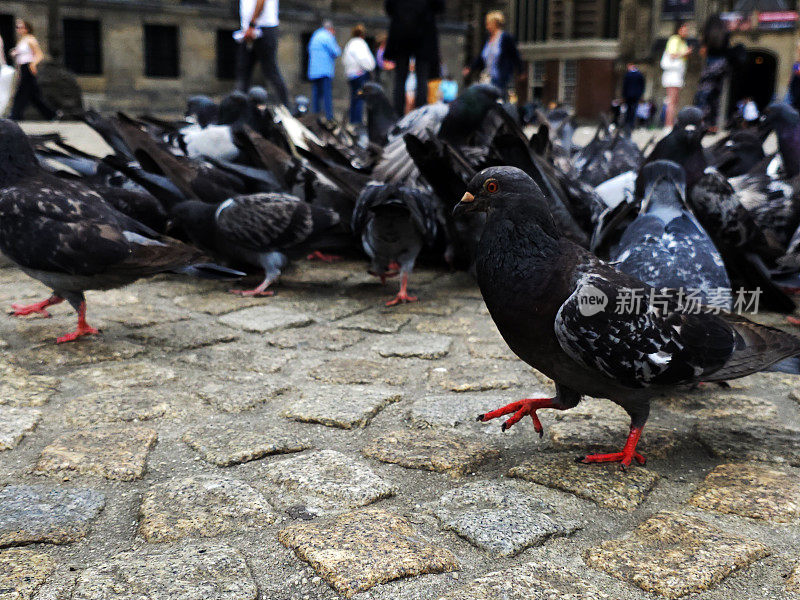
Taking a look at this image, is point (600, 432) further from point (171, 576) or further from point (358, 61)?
point (358, 61)

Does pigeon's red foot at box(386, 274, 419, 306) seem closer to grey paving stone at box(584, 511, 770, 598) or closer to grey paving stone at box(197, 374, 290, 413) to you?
grey paving stone at box(197, 374, 290, 413)

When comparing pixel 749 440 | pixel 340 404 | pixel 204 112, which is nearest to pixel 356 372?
pixel 340 404

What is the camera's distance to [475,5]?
43594mm

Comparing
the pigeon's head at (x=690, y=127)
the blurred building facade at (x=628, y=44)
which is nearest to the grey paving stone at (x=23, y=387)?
the pigeon's head at (x=690, y=127)

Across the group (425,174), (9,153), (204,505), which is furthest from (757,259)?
(9,153)

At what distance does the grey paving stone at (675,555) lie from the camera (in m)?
2.22

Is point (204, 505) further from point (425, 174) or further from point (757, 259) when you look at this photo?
point (757, 259)

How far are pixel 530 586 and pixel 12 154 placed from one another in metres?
3.80

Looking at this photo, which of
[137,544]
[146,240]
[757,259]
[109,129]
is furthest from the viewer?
[109,129]

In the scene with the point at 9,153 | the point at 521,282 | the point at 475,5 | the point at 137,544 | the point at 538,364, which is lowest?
→ the point at 137,544

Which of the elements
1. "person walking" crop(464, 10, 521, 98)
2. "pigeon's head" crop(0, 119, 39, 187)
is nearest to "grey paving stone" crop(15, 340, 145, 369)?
"pigeon's head" crop(0, 119, 39, 187)

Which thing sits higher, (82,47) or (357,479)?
(82,47)

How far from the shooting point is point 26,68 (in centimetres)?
1589

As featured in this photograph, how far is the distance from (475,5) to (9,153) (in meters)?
42.4
